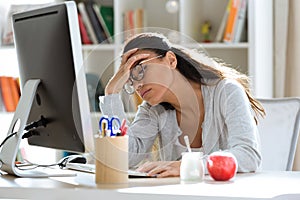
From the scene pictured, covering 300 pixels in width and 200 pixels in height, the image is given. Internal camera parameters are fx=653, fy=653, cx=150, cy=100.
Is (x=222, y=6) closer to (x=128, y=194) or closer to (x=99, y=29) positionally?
(x=99, y=29)

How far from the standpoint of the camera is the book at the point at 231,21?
347 centimetres

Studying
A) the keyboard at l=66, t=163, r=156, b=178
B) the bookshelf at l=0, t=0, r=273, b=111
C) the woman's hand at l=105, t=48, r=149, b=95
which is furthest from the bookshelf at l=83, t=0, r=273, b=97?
the woman's hand at l=105, t=48, r=149, b=95

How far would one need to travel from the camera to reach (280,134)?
251cm

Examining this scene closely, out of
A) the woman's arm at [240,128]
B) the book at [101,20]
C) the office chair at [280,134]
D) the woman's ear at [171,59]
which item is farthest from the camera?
the book at [101,20]

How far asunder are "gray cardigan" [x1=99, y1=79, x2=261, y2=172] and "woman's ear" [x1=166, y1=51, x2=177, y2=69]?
0.47 feet

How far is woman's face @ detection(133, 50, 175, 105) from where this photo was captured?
1770 mm

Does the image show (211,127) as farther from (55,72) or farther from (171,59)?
(55,72)

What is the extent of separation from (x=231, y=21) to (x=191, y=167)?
6.25 ft

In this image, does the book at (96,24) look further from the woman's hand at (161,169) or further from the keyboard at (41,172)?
Answer: the woman's hand at (161,169)

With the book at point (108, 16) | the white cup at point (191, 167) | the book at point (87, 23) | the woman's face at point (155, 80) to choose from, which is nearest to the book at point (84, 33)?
the book at point (87, 23)

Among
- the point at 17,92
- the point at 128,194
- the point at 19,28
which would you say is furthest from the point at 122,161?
the point at 17,92

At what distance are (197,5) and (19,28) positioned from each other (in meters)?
1.85

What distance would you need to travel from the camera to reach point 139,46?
5.81 feet

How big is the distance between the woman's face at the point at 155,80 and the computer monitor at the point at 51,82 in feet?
0.54
